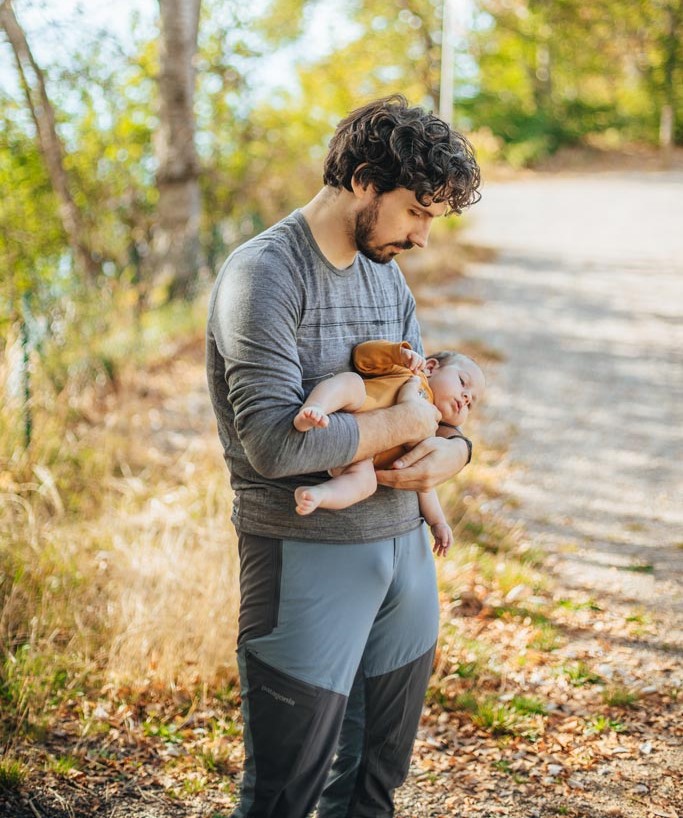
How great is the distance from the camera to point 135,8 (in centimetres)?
855

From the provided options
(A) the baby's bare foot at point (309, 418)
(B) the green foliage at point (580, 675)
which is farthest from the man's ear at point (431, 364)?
(B) the green foliage at point (580, 675)

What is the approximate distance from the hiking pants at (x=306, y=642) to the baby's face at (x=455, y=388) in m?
0.43

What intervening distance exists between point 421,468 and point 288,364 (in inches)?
16.3

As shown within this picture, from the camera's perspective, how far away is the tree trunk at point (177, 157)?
754cm

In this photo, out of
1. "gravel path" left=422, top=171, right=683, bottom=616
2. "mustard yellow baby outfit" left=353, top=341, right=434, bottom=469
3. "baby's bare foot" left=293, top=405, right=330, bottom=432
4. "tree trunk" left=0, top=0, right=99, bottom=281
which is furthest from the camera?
"tree trunk" left=0, top=0, right=99, bottom=281

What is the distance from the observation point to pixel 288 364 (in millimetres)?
1730

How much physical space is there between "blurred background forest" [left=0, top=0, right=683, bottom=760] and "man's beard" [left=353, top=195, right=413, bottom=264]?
181cm

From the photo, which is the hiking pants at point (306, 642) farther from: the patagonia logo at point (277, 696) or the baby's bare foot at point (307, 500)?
the baby's bare foot at point (307, 500)

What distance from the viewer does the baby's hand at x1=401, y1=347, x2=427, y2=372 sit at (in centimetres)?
192

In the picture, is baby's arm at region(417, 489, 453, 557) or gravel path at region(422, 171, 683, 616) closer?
baby's arm at region(417, 489, 453, 557)

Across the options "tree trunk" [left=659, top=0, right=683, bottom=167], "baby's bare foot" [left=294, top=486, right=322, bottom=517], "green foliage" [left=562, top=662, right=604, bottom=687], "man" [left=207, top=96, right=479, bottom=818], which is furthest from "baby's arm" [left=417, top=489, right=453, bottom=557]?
"tree trunk" [left=659, top=0, right=683, bottom=167]

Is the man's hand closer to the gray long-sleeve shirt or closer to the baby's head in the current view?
the gray long-sleeve shirt

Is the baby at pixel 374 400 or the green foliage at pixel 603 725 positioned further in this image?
the green foliage at pixel 603 725

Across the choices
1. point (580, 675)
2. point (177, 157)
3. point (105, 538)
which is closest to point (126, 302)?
point (177, 157)
